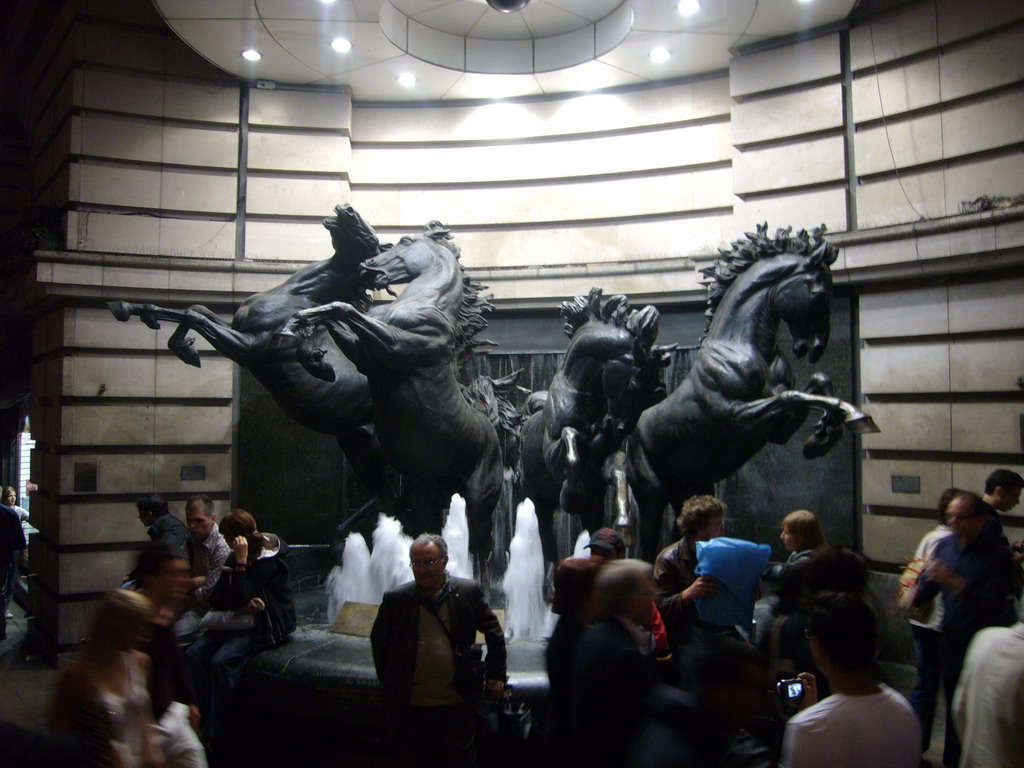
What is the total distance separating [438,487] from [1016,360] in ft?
18.9

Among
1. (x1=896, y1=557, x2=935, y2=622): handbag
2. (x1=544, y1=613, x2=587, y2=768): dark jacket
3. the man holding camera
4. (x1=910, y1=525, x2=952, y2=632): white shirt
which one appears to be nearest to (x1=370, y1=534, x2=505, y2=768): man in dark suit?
(x1=544, y1=613, x2=587, y2=768): dark jacket

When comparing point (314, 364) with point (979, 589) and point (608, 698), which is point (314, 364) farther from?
point (979, 589)

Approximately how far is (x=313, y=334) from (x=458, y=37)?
6.08 metres

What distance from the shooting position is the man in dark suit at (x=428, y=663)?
3971 millimetres

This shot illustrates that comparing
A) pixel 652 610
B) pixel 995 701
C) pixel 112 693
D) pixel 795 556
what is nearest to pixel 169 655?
pixel 112 693

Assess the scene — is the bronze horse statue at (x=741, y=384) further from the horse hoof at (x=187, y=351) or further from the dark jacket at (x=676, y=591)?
the horse hoof at (x=187, y=351)

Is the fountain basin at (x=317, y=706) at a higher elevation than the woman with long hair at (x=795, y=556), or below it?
below

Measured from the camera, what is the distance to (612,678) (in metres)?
2.69

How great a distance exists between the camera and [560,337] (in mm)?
10898

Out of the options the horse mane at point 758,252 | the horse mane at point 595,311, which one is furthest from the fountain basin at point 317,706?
the horse mane at point 758,252

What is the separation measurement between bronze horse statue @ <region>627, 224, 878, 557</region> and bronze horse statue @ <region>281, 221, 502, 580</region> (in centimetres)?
140

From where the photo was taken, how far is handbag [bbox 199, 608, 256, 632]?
5379 mm

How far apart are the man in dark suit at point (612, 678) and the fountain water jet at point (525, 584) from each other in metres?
4.25

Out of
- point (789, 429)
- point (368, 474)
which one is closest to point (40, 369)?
point (368, 474)
